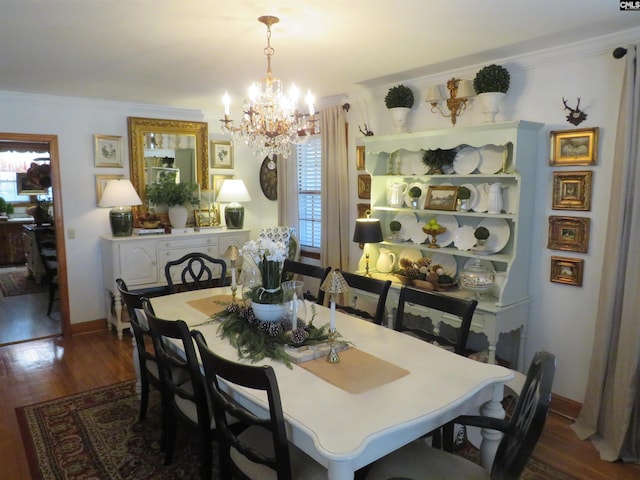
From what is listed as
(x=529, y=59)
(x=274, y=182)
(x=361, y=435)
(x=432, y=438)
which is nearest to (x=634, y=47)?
(x=529, y=59)

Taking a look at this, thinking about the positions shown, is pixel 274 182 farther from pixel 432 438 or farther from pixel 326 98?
pixel 432 438

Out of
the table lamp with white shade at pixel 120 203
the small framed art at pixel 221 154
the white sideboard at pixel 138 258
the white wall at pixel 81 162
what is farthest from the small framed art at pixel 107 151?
the small framed art at pixel 221 154

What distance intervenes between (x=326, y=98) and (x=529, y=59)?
82.0 inches

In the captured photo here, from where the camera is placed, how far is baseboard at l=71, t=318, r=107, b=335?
189 inches

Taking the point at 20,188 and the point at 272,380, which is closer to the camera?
the point at 272,380

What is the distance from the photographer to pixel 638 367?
260 centimetres

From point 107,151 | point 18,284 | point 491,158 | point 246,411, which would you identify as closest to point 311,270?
point 491,158

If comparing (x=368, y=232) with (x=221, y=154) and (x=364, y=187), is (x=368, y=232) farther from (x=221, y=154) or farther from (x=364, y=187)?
(x=221, y=154)

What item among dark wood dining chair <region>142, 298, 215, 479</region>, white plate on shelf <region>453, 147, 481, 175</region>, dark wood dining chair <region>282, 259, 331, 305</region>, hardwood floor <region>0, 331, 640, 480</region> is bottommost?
hardwood floor <region>0, 331, 640, 480</region>

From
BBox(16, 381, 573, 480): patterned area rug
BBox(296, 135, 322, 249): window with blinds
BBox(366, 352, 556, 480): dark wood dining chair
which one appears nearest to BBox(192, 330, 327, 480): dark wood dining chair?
BBox(366, 352, 556, 480): dark wood dining chair

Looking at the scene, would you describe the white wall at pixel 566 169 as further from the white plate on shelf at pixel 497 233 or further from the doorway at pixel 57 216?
the doorway at pixel 57 216

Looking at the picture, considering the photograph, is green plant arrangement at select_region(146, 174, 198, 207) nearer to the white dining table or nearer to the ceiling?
the ceiling

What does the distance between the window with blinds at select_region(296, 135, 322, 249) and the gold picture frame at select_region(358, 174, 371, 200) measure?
2.56ft

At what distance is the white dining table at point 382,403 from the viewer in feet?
4.76
